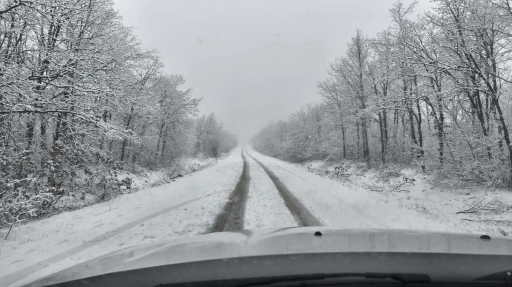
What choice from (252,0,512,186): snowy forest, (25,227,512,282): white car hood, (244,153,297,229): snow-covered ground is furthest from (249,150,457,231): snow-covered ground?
(252,0,512,186): snowy forest

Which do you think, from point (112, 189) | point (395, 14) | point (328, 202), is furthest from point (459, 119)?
point (112, 189)

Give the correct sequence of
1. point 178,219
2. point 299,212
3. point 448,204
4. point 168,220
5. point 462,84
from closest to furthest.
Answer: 1. point 168,220
2. point 178,219
3. point 299,212
4. point 448,204
5. point 462,84

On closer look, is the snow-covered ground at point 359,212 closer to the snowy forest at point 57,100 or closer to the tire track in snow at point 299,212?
the tire track in snow at point 299,212

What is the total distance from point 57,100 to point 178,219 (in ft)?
15.7

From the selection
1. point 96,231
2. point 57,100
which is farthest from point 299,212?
point 57,100

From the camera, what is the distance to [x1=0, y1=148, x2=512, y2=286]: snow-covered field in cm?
468

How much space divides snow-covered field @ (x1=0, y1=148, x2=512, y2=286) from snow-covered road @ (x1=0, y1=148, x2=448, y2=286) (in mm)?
14

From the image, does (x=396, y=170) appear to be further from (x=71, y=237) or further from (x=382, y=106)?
(x=71, y=237)

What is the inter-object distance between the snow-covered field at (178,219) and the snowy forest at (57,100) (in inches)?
42.3

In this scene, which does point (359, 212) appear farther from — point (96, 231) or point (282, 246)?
point (96, 231)

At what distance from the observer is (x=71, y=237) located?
5.61 metres

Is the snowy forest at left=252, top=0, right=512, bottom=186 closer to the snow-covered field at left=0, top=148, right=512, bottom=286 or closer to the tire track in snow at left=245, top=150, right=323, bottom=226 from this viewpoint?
the snow-covered field at left=0, top=148, right=512, bottom=286

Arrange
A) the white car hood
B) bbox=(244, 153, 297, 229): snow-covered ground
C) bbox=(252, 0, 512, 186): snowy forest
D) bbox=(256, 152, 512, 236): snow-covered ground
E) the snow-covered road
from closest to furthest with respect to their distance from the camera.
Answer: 1. the white car hood
2. the snow-covered road
3. bbox=(244, 153, 297, 229): snow-covered ground
4. bbox=(256, 152, 512, 236): snow-covered ground
5. bbox=(252, 0, 512, 186): snowy forest

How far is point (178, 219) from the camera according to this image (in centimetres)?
717
